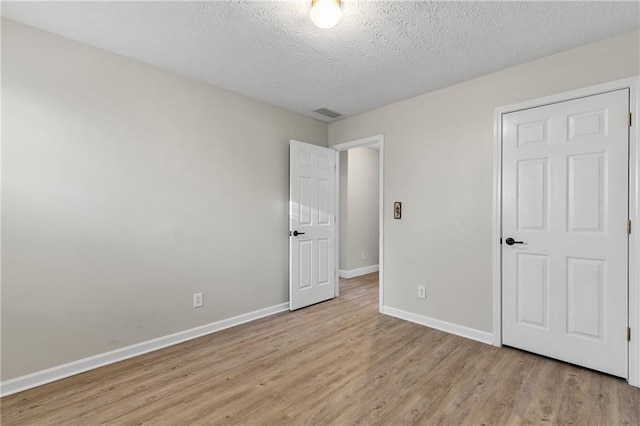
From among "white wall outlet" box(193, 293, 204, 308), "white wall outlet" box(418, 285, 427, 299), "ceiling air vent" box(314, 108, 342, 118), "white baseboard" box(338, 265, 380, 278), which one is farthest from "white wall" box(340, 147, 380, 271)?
"white wall outlet" box(193, 293, 204, 308)

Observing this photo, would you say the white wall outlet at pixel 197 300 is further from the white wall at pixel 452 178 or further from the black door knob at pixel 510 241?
the black door knob at pixel 510 241

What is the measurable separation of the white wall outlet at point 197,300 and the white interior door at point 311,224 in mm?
1091

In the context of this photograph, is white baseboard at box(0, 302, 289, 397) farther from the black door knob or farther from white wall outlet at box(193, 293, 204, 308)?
the black door knob

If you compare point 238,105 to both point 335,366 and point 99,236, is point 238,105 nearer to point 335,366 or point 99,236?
point 99,236

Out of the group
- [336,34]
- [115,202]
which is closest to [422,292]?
[336,34]

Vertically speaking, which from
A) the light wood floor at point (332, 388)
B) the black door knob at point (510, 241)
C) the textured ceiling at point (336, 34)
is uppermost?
the textured ceiling at point (336, 34)

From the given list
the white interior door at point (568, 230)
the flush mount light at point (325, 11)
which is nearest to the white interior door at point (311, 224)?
the flush mount light at point (325, 11)

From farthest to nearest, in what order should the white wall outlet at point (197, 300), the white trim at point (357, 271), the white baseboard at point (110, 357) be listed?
1. the white trim at point (357, 271)
2. the white wall outlet at point (197, 300)
3. the white baseboard at point (110, 357)

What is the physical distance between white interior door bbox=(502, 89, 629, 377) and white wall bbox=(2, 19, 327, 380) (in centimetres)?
260

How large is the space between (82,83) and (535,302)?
410cm

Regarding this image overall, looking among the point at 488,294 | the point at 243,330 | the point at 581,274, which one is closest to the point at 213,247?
the point at 243,330

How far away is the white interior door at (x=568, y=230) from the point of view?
227 cm

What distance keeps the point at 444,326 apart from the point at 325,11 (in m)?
3.02

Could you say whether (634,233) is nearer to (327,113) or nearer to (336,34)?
(336,34)
